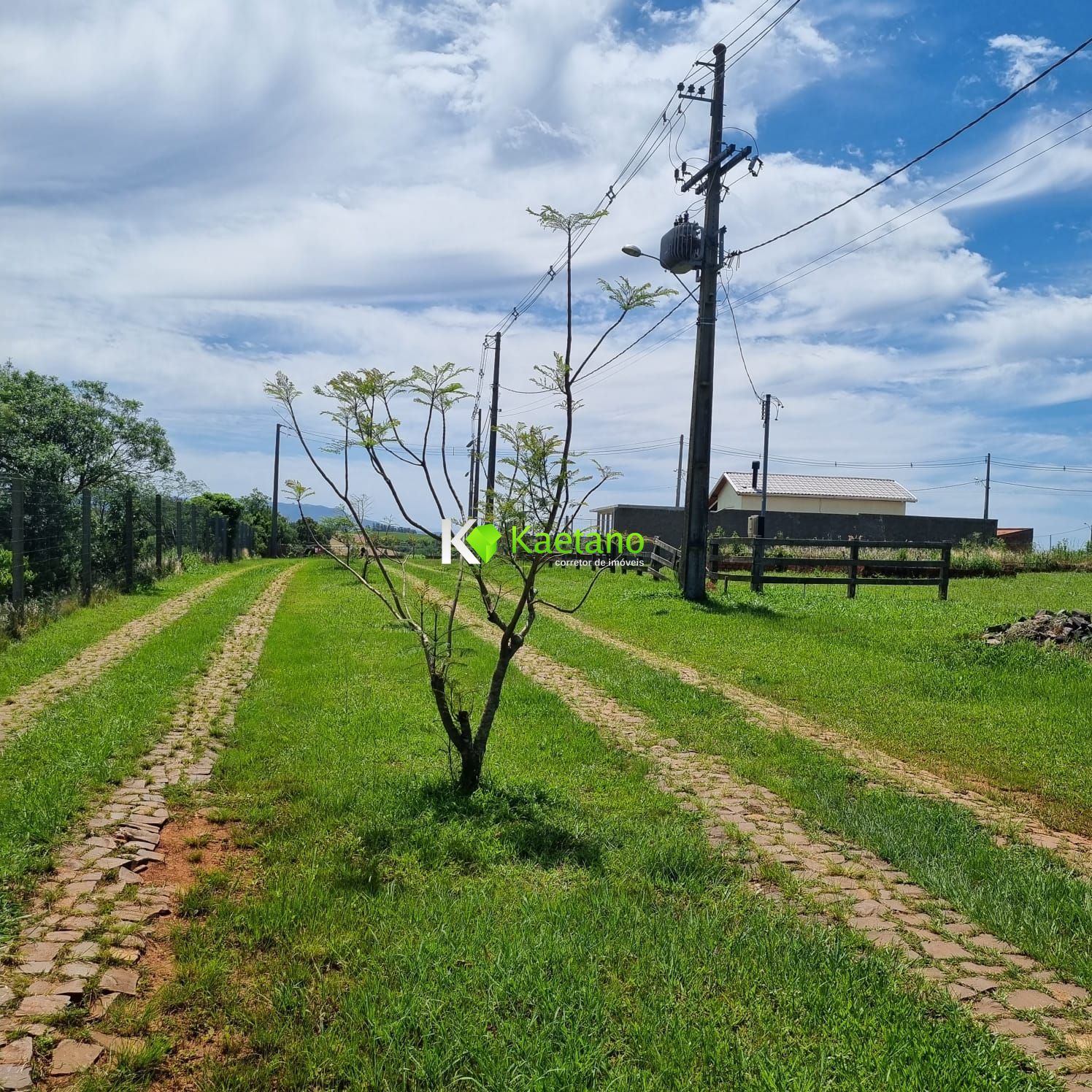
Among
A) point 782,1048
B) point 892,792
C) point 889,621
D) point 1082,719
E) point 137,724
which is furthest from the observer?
point 889,621

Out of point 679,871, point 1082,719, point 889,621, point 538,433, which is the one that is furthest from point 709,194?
point 679,871

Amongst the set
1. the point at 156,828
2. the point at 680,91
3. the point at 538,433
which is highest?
the point at 680,91

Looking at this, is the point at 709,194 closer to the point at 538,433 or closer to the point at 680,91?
the point at 680,91

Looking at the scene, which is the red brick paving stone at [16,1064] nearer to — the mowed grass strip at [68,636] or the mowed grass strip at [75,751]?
the mowed grass strip at [75,751]

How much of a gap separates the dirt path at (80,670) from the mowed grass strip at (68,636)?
0.35ft

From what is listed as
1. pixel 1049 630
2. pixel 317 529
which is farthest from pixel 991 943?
pixel 1049 630

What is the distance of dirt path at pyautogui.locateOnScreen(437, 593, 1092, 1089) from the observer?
2.74m

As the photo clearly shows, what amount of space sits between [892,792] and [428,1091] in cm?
377

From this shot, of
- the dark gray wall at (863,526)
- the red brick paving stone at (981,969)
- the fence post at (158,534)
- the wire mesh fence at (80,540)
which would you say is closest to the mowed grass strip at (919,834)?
the red brick paving stone at (981,969)

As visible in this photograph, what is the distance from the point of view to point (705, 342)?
48.1 ft

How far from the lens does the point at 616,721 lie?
7.12 m

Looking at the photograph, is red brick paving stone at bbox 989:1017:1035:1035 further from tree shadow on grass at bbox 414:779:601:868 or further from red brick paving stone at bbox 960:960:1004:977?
tree shadow on grass at bbox 414:779:601:868

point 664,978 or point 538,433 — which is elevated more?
point 538,433

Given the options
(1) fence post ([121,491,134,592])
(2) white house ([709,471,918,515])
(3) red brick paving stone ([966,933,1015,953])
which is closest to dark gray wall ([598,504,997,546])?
(2) white house ([709,471,918,515])
